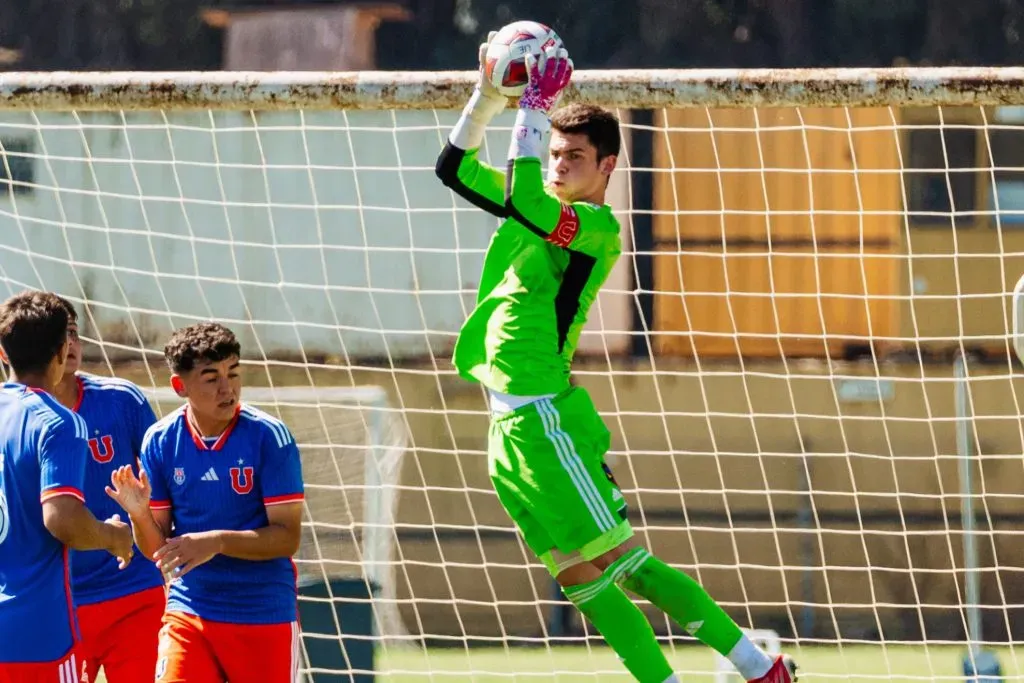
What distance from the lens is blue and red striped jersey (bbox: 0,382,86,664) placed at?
12.7 ft

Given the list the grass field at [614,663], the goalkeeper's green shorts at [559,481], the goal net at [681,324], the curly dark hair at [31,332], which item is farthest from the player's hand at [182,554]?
the goal net at [681,324]

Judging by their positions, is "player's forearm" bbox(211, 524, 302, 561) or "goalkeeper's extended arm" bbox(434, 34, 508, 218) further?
"player's forearm" bbox(211, 524, 302, 561)

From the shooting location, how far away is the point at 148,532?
14.0ft

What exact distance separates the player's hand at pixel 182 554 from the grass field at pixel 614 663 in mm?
3858

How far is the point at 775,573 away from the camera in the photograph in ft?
36.2

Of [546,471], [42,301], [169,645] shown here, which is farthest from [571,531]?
[42,301]

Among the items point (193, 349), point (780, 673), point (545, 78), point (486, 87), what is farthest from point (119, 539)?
point (780, 673)

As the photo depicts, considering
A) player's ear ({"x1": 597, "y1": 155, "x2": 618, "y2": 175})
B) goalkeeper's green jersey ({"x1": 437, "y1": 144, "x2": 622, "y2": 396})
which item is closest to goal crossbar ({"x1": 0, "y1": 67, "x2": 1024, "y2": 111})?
player's ear ({"x1": 597, "y1": 155, "x2": 618, "y2": 175})

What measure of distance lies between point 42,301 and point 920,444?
26.2 ft

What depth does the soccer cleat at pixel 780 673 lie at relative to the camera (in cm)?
407

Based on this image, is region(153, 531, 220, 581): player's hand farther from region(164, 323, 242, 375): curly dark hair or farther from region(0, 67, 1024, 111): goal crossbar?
region(0, 67, 1024, 111): goal crossbar

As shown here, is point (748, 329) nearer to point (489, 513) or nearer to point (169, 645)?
point (489, 513)

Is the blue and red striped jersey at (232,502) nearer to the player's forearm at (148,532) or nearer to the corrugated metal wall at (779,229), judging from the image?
the player's forearm at (148,532)

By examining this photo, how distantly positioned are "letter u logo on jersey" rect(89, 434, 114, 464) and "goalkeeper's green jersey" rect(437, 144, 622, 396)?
117 centimetres
